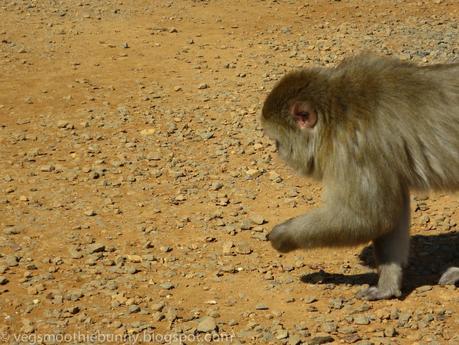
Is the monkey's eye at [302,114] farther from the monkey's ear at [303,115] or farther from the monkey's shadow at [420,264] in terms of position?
the monkey's shadow at [420,264]

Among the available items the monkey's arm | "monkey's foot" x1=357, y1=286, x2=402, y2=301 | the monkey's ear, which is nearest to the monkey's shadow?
"monkey's foot" x1=357, y1=286, x2=402, y2=301

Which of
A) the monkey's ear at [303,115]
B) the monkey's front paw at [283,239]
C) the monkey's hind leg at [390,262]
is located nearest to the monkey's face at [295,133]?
the monkey's ear at [303,115]

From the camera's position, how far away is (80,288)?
6195 millimetres

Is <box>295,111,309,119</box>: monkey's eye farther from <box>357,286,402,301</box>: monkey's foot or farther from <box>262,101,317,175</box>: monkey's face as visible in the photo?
<box>357,286,402,301</box>: monkey's foot

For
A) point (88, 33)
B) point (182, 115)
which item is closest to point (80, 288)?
point (182, 115)

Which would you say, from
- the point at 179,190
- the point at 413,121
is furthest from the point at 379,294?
the point at 179,190

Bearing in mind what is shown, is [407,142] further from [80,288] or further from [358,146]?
[80,288]

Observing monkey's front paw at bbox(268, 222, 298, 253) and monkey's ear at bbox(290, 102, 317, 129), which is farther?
monkey's front paw at bbox(268, 222, 298, 253)

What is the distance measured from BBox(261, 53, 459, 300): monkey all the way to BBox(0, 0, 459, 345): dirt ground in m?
0.64

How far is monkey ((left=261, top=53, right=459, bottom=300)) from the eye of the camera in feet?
18.2

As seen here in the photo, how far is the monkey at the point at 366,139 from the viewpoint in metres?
5.55

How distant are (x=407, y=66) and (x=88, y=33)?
23.8 feet

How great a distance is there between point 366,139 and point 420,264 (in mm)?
1677

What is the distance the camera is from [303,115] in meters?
5.80
